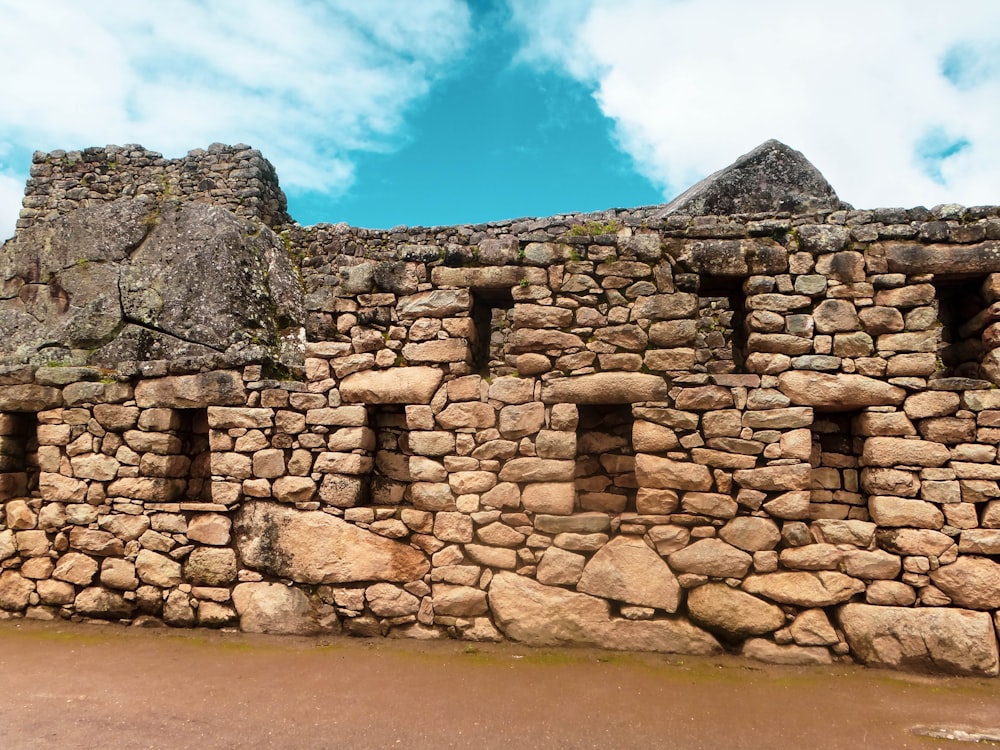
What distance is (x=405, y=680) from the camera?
5.17 metres

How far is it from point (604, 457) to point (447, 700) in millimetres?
2584

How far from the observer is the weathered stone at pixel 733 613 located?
212 inches

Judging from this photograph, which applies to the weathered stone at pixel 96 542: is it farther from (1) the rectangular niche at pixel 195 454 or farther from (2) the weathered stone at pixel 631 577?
(2) the weathered stone at pixel 631 577

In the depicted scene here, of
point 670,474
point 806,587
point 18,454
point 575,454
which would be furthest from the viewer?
point 18,454

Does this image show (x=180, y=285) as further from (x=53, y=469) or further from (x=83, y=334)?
(x=53, y=469)

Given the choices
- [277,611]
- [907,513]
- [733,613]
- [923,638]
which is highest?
[907,513]

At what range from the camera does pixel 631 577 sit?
5.57 metres

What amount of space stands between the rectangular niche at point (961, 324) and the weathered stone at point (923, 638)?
215 centimetres

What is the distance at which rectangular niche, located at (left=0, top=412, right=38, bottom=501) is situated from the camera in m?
7.02

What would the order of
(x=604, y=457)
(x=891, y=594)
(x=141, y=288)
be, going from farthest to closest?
1. (x=141, y=288)
2. (x=604, y=457)
3. (x=891, y=594)

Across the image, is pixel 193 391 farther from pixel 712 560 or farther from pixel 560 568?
pixel 712 560

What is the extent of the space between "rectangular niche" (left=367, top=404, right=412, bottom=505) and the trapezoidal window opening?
4900 mm

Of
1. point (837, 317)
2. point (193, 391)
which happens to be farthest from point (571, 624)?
point (193, 391)

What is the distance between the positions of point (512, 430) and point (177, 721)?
347 centimetres
